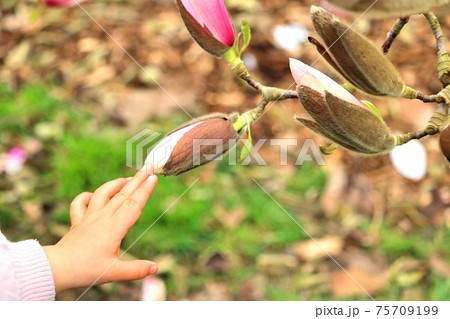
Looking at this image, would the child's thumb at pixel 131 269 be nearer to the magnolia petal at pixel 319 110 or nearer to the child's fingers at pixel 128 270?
the child's fingers at pixel 128 270

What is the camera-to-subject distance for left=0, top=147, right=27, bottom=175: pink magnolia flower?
142cm

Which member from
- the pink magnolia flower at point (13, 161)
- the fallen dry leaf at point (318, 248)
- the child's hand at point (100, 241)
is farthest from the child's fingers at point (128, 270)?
the pink magnolia flower at point (13, 161)

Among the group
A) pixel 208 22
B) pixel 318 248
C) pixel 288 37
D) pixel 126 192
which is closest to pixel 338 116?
pixel 208 22

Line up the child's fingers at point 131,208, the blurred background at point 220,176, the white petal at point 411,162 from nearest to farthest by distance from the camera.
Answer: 1. the child's fingers at point 131,208
2. the blurred background at point 220,176
3. the white petal at point 411,162

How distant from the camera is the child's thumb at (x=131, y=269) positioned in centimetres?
61

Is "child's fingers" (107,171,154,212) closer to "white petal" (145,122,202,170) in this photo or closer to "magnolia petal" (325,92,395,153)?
"white petal" (145,122,202,170)

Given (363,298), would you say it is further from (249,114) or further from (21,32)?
(21,32)

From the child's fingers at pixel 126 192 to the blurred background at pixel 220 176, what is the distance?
0.56 metres

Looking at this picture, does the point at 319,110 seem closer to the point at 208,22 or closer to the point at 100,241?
the point at 208,22

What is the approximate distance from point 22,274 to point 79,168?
2.67ft

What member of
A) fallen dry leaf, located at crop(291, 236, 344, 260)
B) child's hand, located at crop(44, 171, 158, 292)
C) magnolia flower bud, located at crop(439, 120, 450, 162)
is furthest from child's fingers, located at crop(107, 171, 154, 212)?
fallen dry leaf, located at crop(291, 236, 344, 260)

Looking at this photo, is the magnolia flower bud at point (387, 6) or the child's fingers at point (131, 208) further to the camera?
the child's fingers at point (131, 208)

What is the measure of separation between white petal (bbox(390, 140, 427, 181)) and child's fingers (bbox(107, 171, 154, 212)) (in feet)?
2.98

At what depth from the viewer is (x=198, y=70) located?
167 cm
